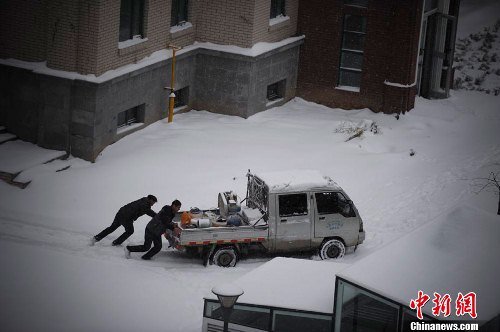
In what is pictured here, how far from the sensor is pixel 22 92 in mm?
23547

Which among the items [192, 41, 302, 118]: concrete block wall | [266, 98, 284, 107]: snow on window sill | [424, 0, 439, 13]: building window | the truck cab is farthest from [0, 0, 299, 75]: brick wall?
[424, 0, 439, 13]: building window

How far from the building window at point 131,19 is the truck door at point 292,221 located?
7.63 meters

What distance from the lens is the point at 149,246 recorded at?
1880 cm

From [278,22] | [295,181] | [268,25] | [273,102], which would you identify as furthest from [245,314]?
[278,22]

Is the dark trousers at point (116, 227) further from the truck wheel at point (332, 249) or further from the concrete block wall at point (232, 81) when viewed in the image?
the concrete block wall at point (232, 81)

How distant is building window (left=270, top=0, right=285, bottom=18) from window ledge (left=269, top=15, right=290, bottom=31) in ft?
0.38

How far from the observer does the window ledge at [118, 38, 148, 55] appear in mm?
23719

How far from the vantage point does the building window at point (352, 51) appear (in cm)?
2834

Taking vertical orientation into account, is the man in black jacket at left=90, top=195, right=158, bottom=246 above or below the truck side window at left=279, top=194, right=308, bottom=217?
below

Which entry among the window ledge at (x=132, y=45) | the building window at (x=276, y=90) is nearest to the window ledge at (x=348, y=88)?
the building window at (x=276, y=90)

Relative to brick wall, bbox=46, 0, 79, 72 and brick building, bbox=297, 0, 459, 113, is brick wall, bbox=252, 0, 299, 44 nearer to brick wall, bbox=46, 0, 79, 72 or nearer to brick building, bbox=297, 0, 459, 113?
brick building, bbox=297, 0, 459, 113

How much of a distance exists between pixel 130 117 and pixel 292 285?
10.4 meters

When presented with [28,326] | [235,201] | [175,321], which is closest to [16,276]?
[28,326]
